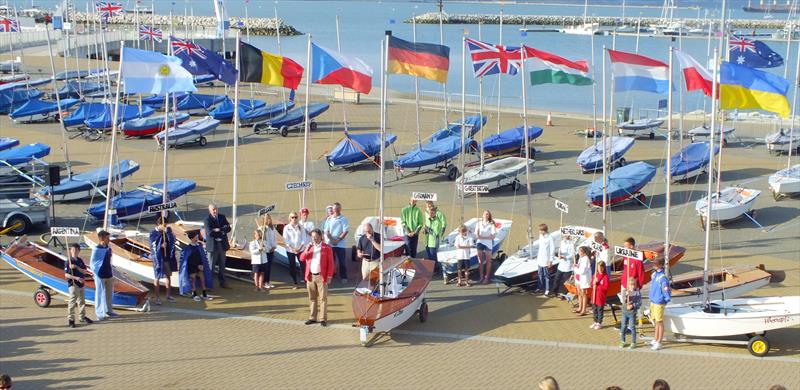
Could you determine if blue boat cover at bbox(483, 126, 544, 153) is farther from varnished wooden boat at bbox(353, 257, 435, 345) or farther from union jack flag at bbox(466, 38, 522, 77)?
varnished wooden boat at bbox(353, 257, 435, 345)

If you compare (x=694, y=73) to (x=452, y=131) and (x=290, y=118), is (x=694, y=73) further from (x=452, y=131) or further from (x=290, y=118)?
(x=290, y=118)

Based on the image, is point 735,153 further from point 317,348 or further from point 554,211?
point 317,348

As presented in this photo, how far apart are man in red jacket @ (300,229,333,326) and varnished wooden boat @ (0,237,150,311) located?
306cm

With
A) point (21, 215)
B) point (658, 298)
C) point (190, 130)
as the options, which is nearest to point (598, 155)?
point (190, 130)

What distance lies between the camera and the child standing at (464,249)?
18031mm

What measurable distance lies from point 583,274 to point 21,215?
13.3 meters

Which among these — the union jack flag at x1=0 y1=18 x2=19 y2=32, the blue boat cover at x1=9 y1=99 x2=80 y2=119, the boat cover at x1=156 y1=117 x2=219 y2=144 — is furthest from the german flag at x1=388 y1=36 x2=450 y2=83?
the union jack flag at x1=0 y1=18 x2=19 y2=32

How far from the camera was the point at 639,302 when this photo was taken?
1486 centimetres

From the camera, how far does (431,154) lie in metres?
29.4

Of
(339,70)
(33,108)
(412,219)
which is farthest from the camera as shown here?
(33,108)

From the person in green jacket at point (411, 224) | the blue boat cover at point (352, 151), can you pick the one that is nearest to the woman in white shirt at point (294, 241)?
the person in green jacket at point (411, 224)

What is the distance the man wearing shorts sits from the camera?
14.3 meters

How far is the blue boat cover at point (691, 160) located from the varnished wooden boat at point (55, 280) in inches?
660

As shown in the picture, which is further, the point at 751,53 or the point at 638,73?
the point at 751,53
